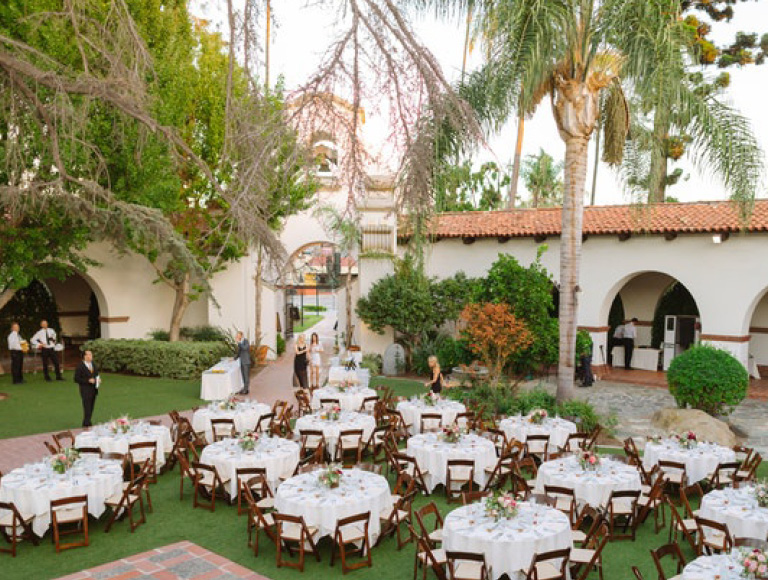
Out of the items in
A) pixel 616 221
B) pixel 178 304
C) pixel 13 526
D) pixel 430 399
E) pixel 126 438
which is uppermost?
pixel 616 221

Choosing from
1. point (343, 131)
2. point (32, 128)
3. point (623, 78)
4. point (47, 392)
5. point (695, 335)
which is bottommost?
point (47, 392)

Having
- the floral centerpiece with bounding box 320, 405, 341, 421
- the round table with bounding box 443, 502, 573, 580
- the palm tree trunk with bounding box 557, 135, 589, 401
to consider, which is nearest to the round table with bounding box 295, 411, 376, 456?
the floral centerpiece with bounding box 320, 405, 341, 421

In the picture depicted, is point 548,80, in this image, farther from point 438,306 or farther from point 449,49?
point 438,306

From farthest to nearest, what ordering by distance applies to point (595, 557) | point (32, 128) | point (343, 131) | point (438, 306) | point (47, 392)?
1. point (438, 306)
2. point (47, 392)
3. point (32, 128)
4. point (595, 557)
5. point (343, 131)

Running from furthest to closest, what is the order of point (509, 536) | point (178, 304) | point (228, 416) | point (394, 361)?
point (178, 304) → point (394, 361) → point (228, 416) → point (509, 536)

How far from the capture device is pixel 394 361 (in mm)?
21938

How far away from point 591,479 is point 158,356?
1558cm

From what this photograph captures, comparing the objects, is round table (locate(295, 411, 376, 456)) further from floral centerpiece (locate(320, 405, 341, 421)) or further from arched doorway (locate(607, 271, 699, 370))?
arched doorway (locate(607, 271, 699, 370))

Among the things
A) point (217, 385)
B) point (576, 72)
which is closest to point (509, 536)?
point (576, 72)

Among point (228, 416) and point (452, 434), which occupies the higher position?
point (452, 434)

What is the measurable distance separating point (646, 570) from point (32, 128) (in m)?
9.93

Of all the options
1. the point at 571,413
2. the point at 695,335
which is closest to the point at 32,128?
the point at 571,413

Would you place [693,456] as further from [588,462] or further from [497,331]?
[497,331]

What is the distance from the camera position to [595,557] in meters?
6.65
